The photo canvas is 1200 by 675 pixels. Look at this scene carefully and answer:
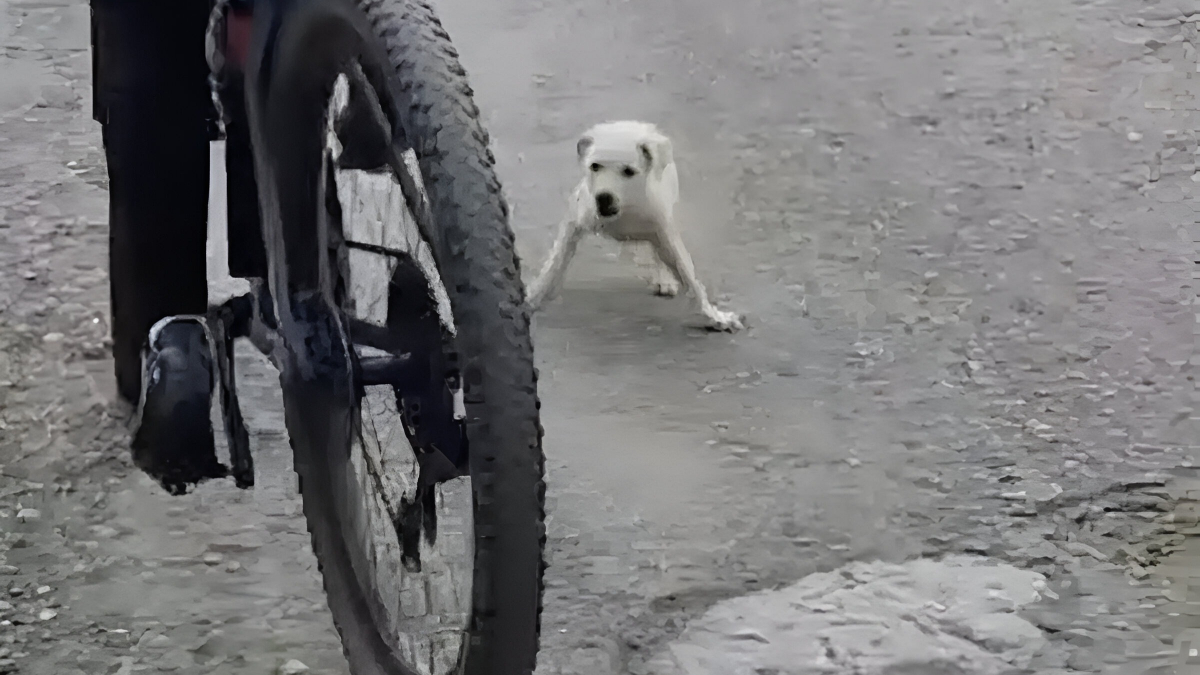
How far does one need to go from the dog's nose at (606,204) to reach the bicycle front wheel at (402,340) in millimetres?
199

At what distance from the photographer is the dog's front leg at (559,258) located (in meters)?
0.66

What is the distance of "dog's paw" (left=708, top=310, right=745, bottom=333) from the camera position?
0.71m

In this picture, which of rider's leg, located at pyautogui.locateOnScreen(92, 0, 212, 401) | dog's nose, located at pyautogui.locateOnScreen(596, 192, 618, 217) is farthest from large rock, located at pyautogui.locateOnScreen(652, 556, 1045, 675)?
rider's leg, located at pyautogui.locateOnScreen(92, 0, 212, 401)

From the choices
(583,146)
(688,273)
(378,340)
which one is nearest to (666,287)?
(688,273)

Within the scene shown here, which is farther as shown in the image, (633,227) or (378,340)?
(633,227)

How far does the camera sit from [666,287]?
0.71 meters

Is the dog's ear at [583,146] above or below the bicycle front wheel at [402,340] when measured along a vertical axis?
above

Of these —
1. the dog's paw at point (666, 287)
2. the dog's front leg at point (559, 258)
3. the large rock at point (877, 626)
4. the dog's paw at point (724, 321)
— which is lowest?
the large rock at point (877, 626)

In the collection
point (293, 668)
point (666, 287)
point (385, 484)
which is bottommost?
point (293, 668)

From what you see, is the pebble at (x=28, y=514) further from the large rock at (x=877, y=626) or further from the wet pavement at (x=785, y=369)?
the large rock at (x=877, y=626)

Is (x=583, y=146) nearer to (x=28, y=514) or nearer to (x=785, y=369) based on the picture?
(x=785, y=369)

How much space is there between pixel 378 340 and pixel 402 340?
0.07 ft

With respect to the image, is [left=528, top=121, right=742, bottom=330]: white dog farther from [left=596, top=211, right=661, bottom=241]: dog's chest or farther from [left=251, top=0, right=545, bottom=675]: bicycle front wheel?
[left=251, top=0, right=545, bottom=675]: bicycle front wheel

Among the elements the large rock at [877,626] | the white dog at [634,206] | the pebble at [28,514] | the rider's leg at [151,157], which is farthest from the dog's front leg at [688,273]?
the pebble at [28,514]
